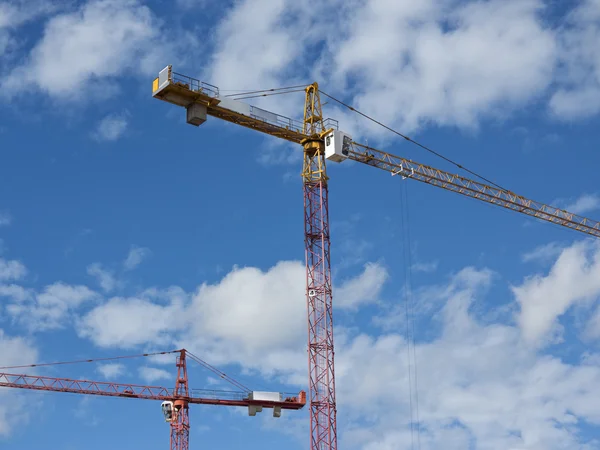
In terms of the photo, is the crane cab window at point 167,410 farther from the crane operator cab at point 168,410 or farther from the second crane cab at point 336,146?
the second crane cab at point 336,146

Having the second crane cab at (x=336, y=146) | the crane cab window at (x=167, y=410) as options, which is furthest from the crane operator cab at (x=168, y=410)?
the second crane cab at (x=336, y=146)

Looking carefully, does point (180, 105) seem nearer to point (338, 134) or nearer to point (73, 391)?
point (338, 134)

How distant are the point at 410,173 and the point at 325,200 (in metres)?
17.7

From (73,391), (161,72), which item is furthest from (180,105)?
(73,391)

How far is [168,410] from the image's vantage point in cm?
12631

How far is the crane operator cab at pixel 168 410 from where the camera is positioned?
126188 mm

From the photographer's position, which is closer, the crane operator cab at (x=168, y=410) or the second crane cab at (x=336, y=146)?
the second crane cab at (x=336, y=146)

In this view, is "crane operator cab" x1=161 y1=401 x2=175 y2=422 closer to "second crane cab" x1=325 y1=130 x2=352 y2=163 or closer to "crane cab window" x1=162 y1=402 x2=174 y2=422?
"crane cab window" x1=162 y1=402 x2=174 y2=422

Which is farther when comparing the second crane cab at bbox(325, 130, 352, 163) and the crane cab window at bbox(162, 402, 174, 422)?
the crane cab window at bbox(162, 402, 174, 422)

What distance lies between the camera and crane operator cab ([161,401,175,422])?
126188 mm

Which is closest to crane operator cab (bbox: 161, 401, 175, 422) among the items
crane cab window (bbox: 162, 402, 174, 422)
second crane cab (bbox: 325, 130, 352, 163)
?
crane cab window (bbox: 162, 402, 174, 422)

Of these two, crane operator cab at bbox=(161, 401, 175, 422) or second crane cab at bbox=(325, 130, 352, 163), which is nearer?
second crane cab at bbox=(325, 130, 352, 163)

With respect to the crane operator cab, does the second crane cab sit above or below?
above

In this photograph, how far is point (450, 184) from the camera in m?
123
